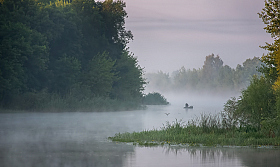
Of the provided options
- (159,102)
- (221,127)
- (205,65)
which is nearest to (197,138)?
(221,127)

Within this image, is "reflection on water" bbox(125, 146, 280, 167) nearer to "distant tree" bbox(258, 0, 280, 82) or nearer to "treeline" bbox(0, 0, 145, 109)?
"distant tree" bbox(258, 0, 280, 82)

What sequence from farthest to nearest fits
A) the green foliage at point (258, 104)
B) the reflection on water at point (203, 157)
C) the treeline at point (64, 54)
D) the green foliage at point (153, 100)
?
the green foliage at point (153, 100), the treeline at point (64, 54), the green foliage at point (258, 104), the reflection on water at point (203, 157)

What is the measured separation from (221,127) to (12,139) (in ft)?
32.2

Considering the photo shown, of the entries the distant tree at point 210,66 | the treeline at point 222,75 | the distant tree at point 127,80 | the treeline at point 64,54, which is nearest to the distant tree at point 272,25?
the treeline at point 64,54

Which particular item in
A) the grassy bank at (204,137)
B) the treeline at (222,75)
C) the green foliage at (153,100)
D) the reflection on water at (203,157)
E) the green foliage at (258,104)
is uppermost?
the treeline at (222,75)

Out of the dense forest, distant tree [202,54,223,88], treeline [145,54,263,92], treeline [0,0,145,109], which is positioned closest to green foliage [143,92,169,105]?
treeline [0,0,145,109]

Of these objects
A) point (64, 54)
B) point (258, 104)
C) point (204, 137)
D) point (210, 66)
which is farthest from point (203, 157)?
point (210, 66)

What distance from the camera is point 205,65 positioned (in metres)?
195

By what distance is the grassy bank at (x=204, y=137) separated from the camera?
1884 cm

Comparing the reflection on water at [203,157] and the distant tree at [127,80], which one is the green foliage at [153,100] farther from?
the reflection on water at [203,157]

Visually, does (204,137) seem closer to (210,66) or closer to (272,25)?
(272,25)

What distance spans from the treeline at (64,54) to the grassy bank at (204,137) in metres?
29.6

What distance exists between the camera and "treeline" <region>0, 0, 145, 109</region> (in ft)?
163

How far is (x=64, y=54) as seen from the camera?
5872 cm
